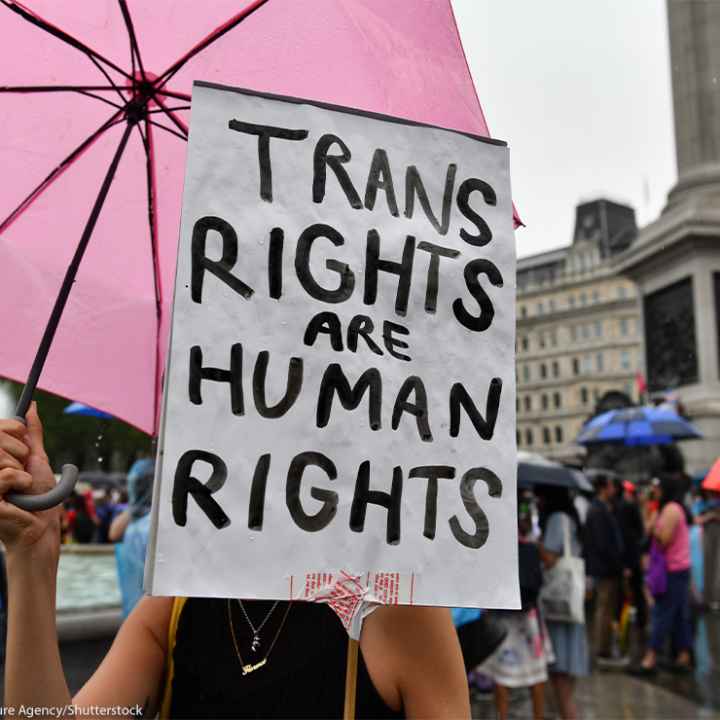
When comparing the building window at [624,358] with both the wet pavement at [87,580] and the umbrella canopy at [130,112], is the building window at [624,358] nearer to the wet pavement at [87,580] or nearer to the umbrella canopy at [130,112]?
the wet pavement at [87,580]

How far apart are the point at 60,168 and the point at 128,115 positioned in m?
0.26

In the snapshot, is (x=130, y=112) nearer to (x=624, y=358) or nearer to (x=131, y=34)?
(x=131, y=34)

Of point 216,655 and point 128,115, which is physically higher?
point 128,115

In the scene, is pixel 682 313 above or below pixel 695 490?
above

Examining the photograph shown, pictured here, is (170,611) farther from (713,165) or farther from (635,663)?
(713,165)

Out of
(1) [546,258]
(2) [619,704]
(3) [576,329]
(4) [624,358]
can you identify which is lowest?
(2) [619,704]

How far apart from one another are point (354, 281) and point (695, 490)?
40.3 feet

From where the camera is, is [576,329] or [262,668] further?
[576,329]

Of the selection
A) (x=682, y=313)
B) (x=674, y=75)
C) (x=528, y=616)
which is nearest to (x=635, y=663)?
(x=528, y=616)

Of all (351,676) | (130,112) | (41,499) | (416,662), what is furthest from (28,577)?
(130,112)

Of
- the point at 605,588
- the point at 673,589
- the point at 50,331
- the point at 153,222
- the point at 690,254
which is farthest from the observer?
the point at 690,254

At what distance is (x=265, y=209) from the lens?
1449 millimetres

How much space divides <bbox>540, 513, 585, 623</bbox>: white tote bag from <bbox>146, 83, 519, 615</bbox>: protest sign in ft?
15.2

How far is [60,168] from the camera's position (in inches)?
87.1
